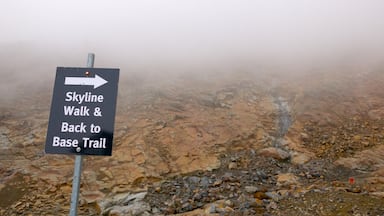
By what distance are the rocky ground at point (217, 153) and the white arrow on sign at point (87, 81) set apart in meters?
5.04

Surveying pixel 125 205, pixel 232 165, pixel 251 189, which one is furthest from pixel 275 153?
pixel 125 205

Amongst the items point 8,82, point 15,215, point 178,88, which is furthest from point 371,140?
point 8,82

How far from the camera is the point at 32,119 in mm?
11062

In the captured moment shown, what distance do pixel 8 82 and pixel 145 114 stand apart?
21.6ft

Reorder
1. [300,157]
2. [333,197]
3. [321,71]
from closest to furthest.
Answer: [333,197]
[300,157]
[321,71]

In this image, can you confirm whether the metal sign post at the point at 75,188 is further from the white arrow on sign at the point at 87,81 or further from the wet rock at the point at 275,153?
the wet rock at the point at 275,153

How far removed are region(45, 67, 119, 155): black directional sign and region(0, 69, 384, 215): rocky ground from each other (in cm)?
495

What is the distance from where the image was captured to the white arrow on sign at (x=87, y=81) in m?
2.86

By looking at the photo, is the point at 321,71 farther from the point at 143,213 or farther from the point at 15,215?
the point at 15,215

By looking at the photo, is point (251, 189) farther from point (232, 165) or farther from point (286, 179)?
point (232, 165)

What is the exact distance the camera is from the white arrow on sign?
2.86 meters

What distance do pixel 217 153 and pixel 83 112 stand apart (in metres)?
7.26

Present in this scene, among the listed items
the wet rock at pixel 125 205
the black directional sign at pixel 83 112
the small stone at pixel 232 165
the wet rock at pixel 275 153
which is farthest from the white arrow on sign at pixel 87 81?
the wet rock at pixel 275 153

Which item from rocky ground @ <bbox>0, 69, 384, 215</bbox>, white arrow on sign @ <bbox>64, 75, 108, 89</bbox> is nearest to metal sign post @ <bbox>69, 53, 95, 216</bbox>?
white arrow on sign @ <bbox>64, 75, 108, 89</bbox>
